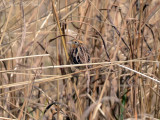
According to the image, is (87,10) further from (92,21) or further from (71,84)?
(71,84)

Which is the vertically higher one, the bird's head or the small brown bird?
the bird's head

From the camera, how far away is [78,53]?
0.64 m

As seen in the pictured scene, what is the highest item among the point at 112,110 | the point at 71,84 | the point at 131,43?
the point at 131,43

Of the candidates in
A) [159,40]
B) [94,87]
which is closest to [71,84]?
[94,87]

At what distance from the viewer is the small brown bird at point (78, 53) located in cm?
64

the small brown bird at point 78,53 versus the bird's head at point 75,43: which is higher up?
the bird's head at point 75,43

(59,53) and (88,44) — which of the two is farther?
→ (88,44)

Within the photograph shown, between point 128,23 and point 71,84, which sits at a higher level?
point 128,23

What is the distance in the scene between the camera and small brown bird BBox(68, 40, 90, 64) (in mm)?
638

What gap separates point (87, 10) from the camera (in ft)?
2.37

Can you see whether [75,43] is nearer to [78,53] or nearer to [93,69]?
[78,53]

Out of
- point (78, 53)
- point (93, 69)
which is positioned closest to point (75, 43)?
point (78, 53)

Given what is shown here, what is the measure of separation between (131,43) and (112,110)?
240mm

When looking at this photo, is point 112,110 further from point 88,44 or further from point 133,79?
point 88,44
